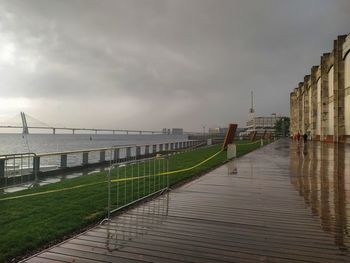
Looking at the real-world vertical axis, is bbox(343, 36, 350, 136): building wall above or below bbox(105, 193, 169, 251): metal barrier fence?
above

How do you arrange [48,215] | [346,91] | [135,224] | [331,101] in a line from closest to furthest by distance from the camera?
1. [135,224]
2. [48,215]
3. [346,91]
4. [331,101]

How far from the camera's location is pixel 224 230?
6.00 metres

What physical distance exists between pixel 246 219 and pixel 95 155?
23128mm

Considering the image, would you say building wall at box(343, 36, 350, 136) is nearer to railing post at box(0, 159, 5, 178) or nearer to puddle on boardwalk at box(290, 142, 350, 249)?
puddle on boardwalk at box(290, 142, 350, 249)

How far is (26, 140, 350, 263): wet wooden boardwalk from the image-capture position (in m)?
4.85

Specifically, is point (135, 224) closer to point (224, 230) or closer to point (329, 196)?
point (224, 230)

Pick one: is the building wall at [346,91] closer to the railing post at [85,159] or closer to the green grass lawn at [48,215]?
the railing post at [85,159]

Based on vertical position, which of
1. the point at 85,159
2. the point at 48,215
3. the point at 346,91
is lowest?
the point at 48,215

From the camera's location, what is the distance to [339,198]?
29.4 ft

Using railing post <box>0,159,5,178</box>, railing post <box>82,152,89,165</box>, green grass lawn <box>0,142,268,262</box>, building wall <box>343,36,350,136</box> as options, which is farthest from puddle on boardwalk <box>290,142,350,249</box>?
building wall <box>343,36,350,136</box>

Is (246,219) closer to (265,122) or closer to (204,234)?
(204,234)

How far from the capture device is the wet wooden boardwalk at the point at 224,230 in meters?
4.85

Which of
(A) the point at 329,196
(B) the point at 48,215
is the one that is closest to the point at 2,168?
(B) the point at 48,215

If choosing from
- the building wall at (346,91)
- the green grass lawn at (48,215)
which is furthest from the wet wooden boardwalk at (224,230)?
the building wall at (346,91)
